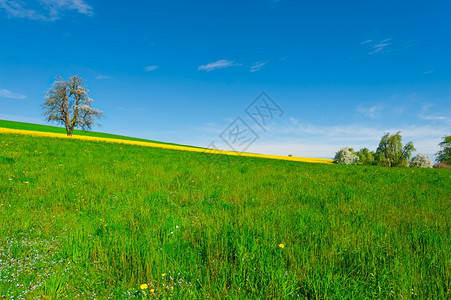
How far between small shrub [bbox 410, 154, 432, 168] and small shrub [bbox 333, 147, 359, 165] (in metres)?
22.2

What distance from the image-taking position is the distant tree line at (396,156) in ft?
Result: 198

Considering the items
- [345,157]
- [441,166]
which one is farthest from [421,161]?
[345,157]

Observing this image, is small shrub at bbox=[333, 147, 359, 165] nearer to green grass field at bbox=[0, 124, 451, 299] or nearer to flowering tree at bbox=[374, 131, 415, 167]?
flowering tree at bbox=[374, 131, 415, 167]

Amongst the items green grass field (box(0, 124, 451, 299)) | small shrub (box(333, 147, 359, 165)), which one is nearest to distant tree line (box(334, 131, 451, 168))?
small shrub (box(333, 147, 359, 165))

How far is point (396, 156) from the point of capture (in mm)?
62562

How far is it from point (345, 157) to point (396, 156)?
1769 cm

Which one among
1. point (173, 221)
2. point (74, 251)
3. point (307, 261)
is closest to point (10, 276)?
point (74, 251)

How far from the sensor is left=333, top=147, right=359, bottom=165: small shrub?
192ft

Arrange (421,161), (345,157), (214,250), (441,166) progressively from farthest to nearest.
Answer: (421,161) → (441,166) → (345,157) → (214,250)

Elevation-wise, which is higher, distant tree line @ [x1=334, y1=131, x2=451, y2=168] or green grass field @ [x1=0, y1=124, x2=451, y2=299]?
distant tree line @ [x1=334, y1=131, x2=451, y2=168]

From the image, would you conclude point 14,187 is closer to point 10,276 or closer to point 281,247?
point 10,276

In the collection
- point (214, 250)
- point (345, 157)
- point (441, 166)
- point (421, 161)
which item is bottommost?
point (214, 250)

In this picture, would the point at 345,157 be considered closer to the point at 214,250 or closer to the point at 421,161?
the point at 421,161

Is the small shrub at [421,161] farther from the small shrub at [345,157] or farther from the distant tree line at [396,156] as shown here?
the small shrub at [345,157]
